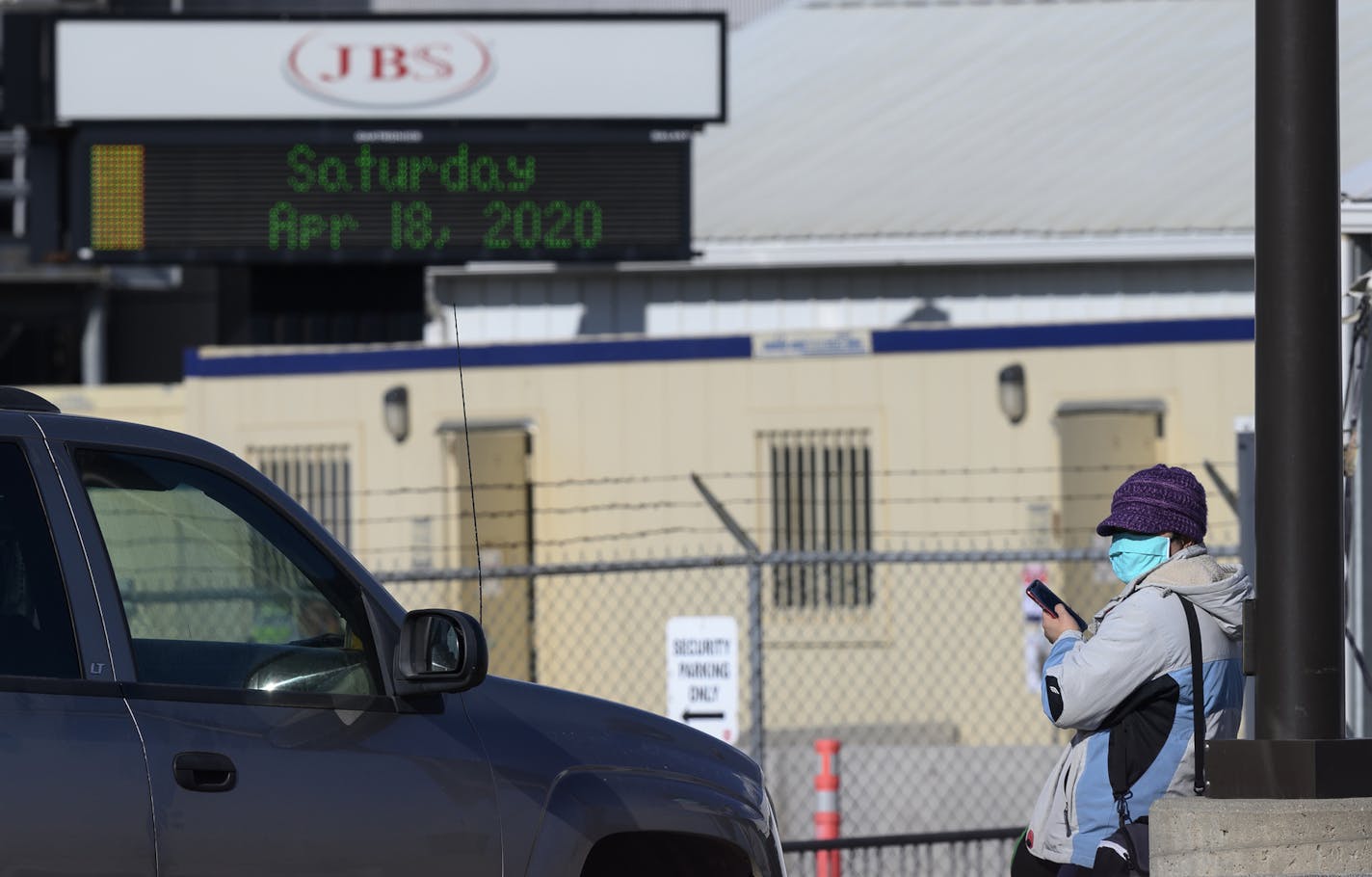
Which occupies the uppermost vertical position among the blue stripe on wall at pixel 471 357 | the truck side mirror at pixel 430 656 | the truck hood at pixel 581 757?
the blue stripe on wall at pixel 471 357

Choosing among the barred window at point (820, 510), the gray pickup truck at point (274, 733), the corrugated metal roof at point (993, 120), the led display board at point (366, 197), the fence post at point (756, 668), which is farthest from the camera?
the corrugated metal roof at point (993, 120)

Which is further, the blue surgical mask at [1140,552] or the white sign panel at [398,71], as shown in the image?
the white sign panel at [398,71]

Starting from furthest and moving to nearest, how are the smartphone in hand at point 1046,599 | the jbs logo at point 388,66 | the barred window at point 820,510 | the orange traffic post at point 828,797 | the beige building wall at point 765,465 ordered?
the jbs logo at point 388,66
the barred window at point 820,510
the beige building wall at point 765,465
the orange traffic post at point 828,797
the smartphone in hand at point 1046,599

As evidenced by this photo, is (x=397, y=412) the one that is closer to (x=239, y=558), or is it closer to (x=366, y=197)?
(x=366, y=197)

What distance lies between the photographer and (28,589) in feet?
14.6

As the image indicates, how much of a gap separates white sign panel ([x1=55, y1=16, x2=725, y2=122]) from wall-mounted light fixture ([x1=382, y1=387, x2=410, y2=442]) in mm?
2366

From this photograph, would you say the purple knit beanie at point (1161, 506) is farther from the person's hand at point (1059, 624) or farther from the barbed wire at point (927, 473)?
the barbed wire at point (927, 473)

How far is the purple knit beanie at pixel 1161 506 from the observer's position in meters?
5.51

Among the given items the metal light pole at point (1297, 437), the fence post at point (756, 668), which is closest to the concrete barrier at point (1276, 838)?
the metal light pole at point (1297, 437)

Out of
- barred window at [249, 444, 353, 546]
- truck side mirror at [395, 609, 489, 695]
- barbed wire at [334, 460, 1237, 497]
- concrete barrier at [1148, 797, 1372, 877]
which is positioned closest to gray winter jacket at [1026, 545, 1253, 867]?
concrete barrier at [1148, 797, 1372, 877]

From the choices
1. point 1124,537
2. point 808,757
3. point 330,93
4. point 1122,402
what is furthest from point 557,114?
point 1124,537

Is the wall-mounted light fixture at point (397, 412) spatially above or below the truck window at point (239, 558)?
above

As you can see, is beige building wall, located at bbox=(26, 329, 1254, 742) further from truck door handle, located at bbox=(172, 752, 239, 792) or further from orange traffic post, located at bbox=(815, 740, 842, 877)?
truck door handle, located at bbox=(172, 752, 239, 792)

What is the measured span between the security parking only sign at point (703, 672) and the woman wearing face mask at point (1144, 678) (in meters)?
4.99
